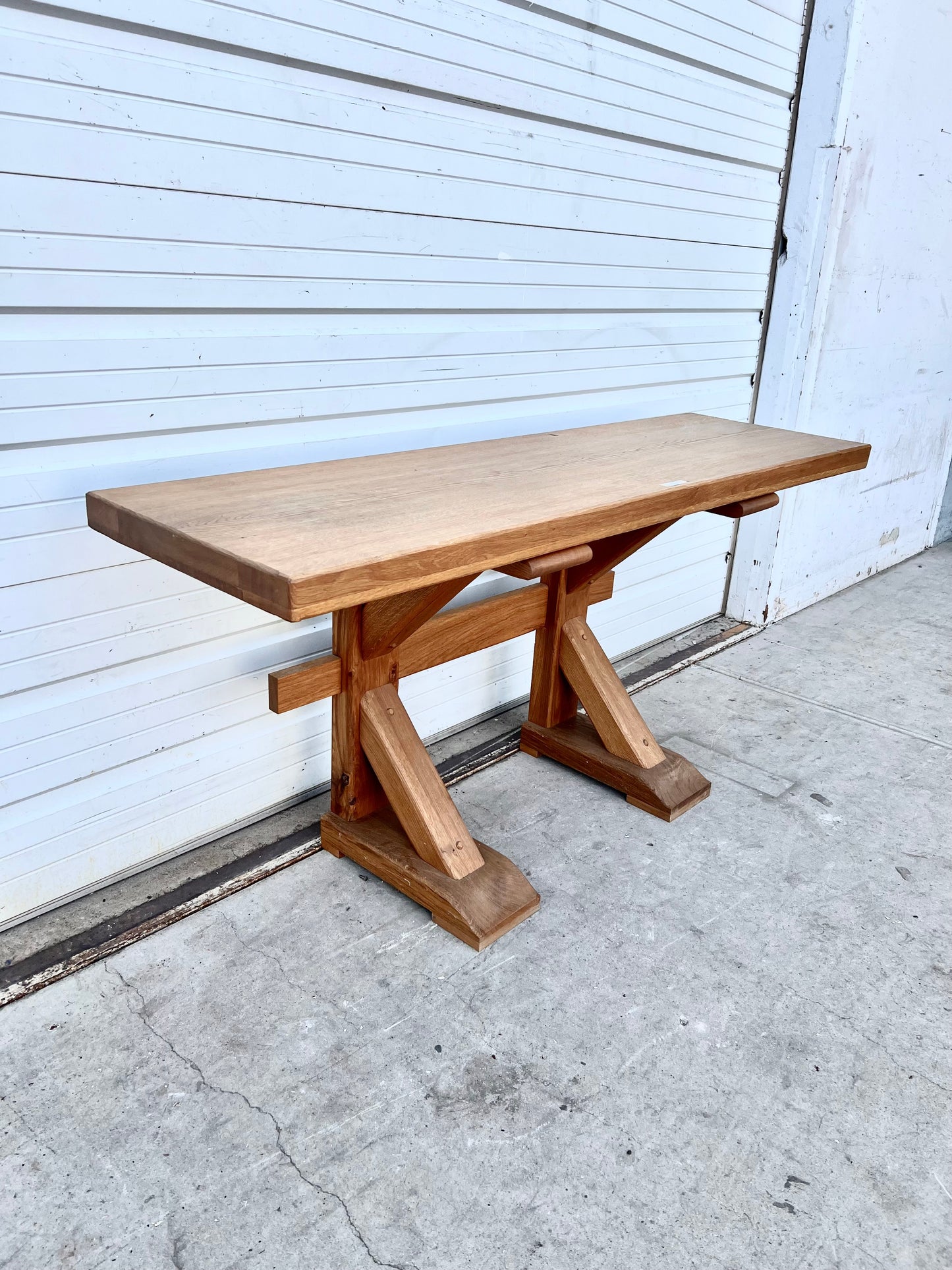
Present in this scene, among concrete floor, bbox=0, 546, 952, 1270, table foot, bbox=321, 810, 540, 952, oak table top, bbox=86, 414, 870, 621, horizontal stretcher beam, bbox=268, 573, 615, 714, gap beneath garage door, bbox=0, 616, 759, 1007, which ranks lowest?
gap beneath garage door, bbox=0, 616, 759, 1007

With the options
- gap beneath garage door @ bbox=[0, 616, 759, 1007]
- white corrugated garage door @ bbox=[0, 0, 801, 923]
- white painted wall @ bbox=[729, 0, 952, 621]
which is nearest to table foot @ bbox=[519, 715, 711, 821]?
gap beneath garage door @ bbox=[0, 616, 759, 1007]

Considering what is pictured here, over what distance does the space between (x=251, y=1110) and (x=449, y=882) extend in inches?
22.9

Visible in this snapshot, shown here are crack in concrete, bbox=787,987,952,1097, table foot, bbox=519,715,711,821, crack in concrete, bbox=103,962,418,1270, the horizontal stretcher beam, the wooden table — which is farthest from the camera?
table foot, bbox=519,715,711,821

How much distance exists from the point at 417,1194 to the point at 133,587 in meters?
1.19

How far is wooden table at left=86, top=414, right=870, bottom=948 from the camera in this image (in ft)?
4.59

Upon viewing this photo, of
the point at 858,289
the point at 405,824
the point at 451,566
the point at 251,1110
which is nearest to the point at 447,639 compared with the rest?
the point at 405,824

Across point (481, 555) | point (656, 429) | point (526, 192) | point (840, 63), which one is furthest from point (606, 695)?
point (840, 63)

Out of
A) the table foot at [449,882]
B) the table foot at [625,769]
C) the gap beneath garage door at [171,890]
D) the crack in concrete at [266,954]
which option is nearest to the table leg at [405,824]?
the table foot at [449,882]

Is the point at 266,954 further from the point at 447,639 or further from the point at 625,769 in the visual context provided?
the point at 625,769

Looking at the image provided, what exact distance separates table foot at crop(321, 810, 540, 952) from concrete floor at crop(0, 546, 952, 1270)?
0.05 metres

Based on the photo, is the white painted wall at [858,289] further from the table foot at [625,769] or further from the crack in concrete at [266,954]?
the crack in concrete at [266,954]

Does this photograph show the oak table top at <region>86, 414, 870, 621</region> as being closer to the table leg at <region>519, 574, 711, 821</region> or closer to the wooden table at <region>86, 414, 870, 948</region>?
the wooden table at <region>86, 414, 870, 948</region>

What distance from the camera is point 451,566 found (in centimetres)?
144

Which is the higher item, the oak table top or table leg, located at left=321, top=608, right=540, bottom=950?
the oak table top
